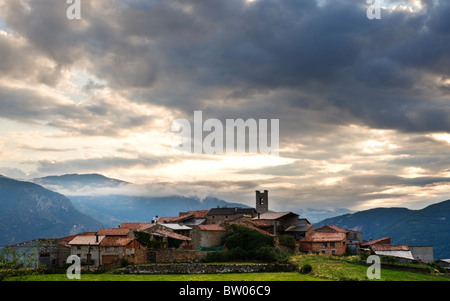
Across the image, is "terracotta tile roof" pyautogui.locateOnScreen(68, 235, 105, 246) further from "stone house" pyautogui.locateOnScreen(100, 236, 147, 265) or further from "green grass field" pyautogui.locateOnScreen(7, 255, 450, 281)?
"green grass field" pyautogui.locateOnScreen(7, 255, 450, 281)

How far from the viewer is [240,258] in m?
77.3

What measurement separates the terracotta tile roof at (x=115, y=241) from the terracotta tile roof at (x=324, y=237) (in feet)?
118

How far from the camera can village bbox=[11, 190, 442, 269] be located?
7531cm

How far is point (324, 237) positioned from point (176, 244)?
29850 millimetres

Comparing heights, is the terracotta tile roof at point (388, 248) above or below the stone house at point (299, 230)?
below

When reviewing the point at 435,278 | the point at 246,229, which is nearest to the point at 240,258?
the point at 246,229

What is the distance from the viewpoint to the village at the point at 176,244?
247 feet

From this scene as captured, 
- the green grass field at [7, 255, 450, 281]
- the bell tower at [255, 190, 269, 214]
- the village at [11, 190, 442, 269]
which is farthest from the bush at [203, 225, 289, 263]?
the bell tower at [255, 190, 269, 214]

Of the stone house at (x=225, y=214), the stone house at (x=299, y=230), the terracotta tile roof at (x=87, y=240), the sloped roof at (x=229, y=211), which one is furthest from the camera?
the sloped roof at (x=229, y=211)

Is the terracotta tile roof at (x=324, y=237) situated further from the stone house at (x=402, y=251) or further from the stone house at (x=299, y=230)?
the stone house at (x=402, y=251)

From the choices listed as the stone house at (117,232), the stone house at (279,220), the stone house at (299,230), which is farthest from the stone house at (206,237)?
the stone house at (299,230)

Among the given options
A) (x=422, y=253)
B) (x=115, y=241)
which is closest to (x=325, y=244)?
(x=422, y=253)
